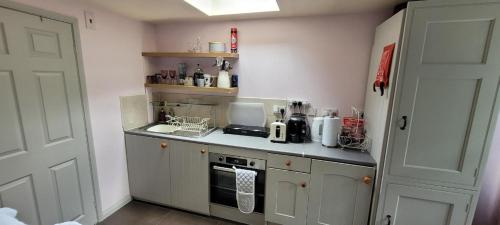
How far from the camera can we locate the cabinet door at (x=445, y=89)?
48.9 inches

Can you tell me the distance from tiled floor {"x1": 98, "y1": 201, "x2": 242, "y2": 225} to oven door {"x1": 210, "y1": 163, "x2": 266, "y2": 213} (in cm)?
23

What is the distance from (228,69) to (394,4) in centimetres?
159

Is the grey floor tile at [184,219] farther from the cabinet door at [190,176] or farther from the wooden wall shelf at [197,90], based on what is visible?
the wooden wall shelf at [197,90]

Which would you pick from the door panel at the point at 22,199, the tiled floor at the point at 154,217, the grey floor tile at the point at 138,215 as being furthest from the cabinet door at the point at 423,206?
the door panel at the point at 22,199

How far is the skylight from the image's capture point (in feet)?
6.46

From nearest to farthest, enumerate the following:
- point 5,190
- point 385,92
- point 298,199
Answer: point 5,190, point 385,92, point 298,199

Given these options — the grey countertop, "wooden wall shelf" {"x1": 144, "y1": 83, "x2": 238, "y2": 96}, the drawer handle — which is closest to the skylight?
"wooden wall shelf" {"x1": 144, "y1": 83, "x2": 238, "y2": 96}

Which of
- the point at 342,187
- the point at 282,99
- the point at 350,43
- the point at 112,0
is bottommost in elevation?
the point at 342,187

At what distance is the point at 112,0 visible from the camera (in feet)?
5.74

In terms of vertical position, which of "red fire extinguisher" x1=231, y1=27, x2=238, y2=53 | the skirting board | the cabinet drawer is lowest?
the skirting board

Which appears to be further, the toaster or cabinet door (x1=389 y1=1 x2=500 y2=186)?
the toaster

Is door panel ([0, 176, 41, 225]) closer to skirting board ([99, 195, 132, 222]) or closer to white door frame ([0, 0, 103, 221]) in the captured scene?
white door frame ([0, 0, 103, 221])

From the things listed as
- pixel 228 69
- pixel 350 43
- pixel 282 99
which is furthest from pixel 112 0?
pixel 350 43

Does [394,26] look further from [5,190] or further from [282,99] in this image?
[5,190]
